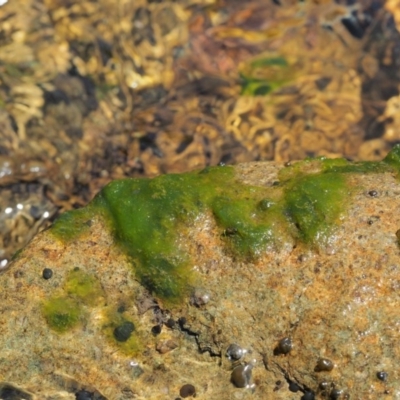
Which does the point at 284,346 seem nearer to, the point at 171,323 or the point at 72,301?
the point at 171,323

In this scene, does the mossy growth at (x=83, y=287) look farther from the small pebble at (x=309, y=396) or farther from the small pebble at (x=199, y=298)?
the small pebble at (x=309, y=396)

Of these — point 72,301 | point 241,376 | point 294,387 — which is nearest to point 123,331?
point 72,301

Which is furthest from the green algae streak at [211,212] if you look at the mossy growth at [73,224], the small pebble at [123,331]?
the small pebble at [123,331]

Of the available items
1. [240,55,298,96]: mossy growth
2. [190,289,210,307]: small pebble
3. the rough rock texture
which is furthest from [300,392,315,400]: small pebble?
[240,55,298,96]: mossy growth

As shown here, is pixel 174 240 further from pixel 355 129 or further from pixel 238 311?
pixel 355 129

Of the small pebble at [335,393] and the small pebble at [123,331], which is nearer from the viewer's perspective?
the small pebble at [335,393]

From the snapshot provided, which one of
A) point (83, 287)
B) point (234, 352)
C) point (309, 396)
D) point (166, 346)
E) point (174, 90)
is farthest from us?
point (174, 90)
